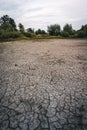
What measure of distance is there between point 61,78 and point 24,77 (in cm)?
131

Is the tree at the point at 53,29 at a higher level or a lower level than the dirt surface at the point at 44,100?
higher

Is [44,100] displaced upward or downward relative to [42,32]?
downward

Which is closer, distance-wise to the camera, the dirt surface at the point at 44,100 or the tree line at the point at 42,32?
the dirt surface at the point at 44,100

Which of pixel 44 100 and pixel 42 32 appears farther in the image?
pixel 42 32

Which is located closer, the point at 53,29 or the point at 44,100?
the point at 44,100

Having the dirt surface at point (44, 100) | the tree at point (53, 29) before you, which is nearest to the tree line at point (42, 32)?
the tree at point (53, 29)

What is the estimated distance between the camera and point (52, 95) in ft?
11.6

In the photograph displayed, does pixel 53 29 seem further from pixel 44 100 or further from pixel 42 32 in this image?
pixel 44 100

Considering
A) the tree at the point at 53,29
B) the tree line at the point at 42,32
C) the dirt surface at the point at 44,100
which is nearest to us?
the dirt surface at the point at 44,100

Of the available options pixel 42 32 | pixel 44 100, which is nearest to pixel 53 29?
pixel 42 32

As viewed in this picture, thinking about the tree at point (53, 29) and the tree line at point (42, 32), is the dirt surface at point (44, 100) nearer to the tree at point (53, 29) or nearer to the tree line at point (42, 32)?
the tree line at point (42, 32)

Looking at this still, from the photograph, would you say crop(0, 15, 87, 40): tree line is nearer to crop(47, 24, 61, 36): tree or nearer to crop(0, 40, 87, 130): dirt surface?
crop(47, 24, 61, 36): tree

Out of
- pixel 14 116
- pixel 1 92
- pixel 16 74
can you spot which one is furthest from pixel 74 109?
pixel 16 74

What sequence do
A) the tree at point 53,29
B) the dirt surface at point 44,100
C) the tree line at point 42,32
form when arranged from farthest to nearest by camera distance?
1. the tree at point 53,29
2. the tree line at point 42,32
3. the dirt surface at point 44,100
